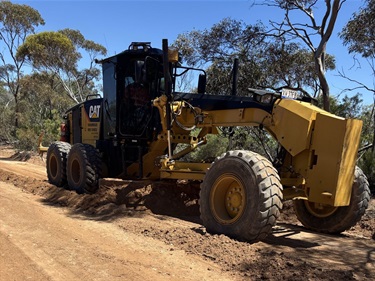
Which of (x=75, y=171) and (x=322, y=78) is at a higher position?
(x=322, y=78)

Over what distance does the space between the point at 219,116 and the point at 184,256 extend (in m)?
2.91

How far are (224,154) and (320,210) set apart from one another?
1952 millimetres

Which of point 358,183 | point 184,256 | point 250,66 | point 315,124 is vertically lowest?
point 184,256

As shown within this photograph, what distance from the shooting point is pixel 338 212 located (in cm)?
603

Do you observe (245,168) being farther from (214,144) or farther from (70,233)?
(214,144)

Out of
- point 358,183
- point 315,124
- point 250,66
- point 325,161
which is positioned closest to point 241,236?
point 325,161

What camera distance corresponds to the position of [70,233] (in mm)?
5891

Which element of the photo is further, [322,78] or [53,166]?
[322,78]

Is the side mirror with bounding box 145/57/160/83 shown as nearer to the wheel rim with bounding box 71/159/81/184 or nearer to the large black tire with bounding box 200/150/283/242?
the wheel rim with bounding box 71/159/81/184

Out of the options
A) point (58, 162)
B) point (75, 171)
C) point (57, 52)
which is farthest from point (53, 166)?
point (57, 52)

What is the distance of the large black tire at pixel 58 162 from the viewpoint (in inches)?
394

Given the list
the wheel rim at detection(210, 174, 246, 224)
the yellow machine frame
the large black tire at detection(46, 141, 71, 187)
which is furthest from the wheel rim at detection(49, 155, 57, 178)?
the wheel rim at detection(210, 174, 246, 224)

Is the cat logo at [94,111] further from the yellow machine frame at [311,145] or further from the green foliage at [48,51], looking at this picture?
the green foliage at [48,51]

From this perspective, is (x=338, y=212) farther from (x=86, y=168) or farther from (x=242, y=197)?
(x=86, y=168)
